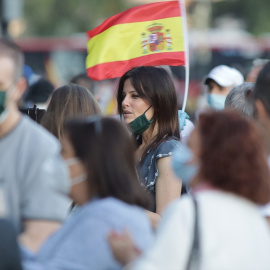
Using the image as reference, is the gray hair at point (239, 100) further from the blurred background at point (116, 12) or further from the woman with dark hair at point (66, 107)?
the blurred background at point (116, 12)

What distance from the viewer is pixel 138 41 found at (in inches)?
253

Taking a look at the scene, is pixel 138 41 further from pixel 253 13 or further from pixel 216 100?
pixel 253 13

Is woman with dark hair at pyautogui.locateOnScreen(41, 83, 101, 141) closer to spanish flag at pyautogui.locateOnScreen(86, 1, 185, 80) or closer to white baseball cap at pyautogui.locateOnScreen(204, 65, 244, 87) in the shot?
spanish flag at pyautogui.locateOnScreen(86, 1, 185, 80)

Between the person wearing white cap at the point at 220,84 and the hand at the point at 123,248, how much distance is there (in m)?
4.73

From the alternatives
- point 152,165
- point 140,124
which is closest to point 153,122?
point 140,124

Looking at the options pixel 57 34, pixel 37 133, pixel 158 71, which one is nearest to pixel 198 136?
Answer: pixel 37 133

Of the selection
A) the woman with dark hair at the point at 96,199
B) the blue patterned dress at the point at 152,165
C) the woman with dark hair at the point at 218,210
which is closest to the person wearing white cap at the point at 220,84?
the blue patterned dress at the point at 152,165

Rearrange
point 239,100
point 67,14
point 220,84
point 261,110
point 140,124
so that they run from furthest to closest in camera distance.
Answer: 1. point 67,14
2. point 220,84
3. point 239,100
4. point 140,124
5. point 261,110

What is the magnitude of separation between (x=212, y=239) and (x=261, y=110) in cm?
98

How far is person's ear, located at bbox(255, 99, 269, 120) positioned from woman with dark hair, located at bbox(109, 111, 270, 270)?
21.5 inches

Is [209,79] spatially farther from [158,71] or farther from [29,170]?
[29,170]

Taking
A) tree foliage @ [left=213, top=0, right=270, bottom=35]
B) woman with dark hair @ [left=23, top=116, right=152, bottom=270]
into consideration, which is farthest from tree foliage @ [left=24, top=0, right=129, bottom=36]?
woman with dark hair @ [left=23, top=116, right=152, bottom=270]

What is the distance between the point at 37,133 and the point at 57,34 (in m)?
37.9

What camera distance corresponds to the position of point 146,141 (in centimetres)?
515
